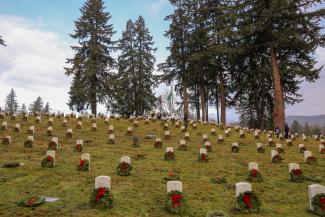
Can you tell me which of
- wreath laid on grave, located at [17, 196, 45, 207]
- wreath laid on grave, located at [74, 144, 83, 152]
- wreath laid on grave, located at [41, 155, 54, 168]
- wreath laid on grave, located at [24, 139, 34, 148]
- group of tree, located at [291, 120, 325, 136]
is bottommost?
wreath laid on grave, located at [17, 196, 45, 207]

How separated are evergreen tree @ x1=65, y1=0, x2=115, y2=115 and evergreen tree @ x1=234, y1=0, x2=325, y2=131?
14.9 metres

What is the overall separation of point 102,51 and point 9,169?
26695 millimetres

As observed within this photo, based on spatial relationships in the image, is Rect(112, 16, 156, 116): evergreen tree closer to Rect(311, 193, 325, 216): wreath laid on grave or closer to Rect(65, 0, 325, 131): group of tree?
Rect(65, 0, 325, 131): group of tree

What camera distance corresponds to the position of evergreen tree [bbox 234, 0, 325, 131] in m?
23.1

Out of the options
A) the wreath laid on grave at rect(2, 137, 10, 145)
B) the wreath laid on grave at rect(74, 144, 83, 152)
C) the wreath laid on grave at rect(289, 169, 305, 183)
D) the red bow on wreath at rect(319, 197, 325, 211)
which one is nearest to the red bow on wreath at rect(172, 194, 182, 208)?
the red bow on wreath at rect(319, 197, 325, 211)

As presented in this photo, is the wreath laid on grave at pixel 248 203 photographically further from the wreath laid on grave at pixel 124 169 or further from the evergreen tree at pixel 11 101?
the evergreen tree at pixel 11 101

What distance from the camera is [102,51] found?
36.4 m

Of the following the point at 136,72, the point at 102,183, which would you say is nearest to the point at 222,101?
the point at 136,72

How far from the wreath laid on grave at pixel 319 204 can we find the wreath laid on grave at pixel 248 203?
1325mm

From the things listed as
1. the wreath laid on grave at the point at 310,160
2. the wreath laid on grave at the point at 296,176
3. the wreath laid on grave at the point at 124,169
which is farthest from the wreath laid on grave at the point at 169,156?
the wreath laid on grave at the point at 310,160

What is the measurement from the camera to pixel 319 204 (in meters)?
8.37

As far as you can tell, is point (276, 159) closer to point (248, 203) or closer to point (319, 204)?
point (319, 204)

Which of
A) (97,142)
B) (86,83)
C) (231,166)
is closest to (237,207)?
(231,166)

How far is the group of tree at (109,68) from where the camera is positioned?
3481 cm
